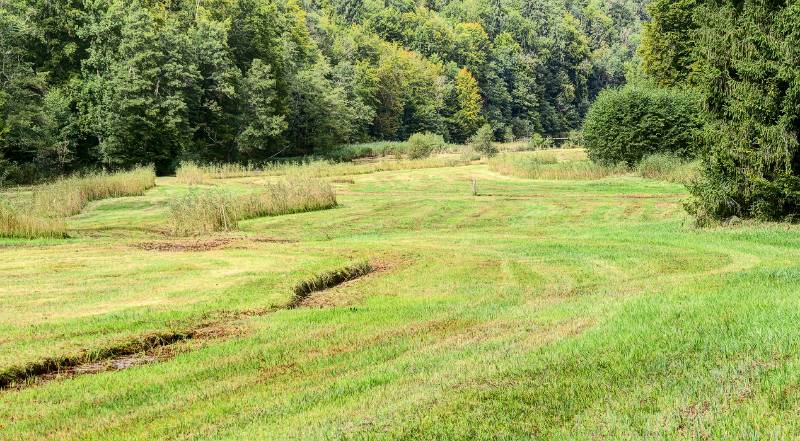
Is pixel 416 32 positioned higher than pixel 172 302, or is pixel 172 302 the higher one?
pixel 416 32

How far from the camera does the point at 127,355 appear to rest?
959 centimetres

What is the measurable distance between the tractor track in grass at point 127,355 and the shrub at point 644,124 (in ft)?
117

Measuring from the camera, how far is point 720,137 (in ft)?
72.2

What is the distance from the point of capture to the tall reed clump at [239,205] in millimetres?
25828

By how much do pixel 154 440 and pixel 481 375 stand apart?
3190 mm

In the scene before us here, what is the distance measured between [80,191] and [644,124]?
32.1 meters

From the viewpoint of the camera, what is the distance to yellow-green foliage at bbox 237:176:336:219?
31.0 metres

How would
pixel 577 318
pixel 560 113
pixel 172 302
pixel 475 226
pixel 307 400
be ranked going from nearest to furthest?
pixel 307 400, pixel 577 318, pixel 172 302, pixel 475 226, pixel 560 113

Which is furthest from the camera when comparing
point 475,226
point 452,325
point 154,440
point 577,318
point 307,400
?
point 475,226

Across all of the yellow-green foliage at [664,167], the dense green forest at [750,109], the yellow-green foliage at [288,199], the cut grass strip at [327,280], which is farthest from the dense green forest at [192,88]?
the yellow-green foliage at [664,167]

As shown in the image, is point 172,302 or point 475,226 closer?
point 172,302

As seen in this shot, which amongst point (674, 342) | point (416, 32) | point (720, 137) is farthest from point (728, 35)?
point (416, 32)

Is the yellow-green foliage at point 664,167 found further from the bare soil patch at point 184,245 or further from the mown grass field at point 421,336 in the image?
the bare soil patch at point 184,245

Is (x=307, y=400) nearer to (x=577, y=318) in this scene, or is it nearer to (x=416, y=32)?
(x=577, y=318)
